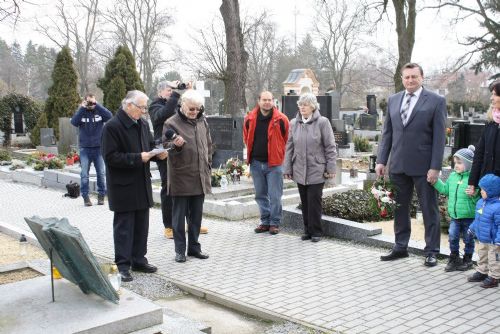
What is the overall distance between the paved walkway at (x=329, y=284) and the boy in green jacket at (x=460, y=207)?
214 mm

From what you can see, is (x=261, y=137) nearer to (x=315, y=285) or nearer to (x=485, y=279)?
(x=315, y=285)

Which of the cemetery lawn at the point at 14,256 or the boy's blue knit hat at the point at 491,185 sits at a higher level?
the boy's blue knit hat at the point at 491,185

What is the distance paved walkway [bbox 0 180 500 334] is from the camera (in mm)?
4477

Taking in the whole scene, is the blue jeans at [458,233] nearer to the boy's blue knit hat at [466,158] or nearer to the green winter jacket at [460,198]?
the green winter jacket at [460,198]

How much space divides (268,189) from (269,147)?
0.63m

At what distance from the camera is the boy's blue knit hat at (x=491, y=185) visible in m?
5.06

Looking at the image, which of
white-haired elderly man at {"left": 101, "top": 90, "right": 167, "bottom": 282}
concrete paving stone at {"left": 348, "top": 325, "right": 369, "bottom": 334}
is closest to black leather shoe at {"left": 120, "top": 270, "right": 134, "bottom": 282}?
white-haired elderly man at {"left": 101, "top": 90, "right": 167, "bottom": 282}

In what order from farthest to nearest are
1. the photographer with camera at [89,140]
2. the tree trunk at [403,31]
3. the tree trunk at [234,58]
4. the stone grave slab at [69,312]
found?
the tree trunk at [403,31] < the tree trunk at [234,58] < the photographer with camera at [89,140] < the stone grave slab at [69,312]

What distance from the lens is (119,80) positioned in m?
22.1

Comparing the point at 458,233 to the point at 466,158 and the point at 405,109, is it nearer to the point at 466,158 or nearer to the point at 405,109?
the point at 466,158

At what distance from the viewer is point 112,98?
22.2 m

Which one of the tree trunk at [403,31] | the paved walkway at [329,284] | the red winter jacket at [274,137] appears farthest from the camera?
the tree trunk at [403,31]

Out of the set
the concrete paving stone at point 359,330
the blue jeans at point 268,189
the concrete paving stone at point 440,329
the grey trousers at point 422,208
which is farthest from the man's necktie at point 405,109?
the concrete paving stone at point 359,330

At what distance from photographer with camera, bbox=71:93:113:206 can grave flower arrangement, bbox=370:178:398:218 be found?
17.3 feet
